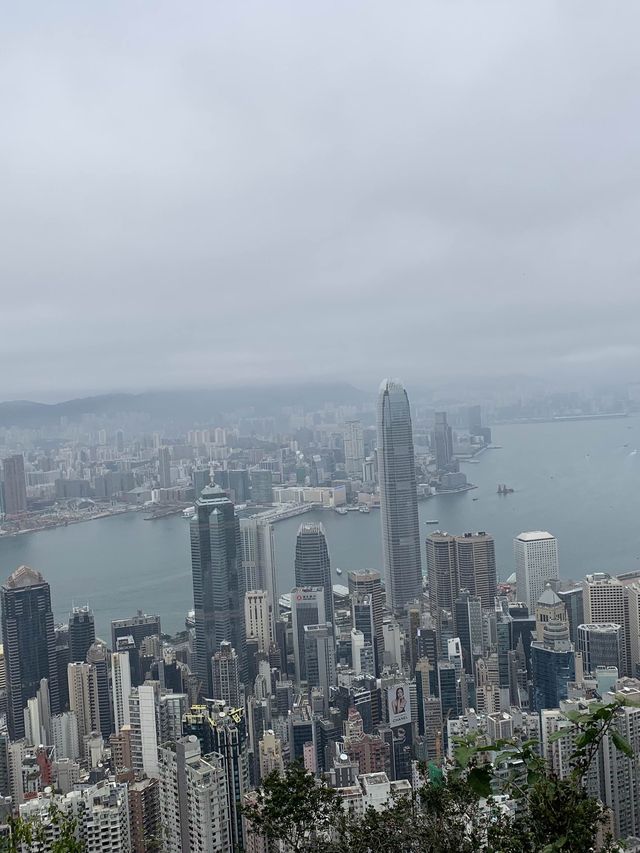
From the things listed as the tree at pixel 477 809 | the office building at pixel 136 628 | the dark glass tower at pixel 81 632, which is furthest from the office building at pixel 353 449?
the tree at pixel 477 809

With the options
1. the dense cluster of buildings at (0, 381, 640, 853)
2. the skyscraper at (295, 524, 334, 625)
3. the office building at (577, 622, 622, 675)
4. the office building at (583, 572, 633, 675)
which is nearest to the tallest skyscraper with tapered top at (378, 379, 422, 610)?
the dense cluster of buildings at (0, 381, 640, 853)

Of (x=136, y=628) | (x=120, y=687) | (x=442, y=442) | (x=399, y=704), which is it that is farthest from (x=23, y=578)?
(x=442, y=442)

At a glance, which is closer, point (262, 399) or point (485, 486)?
Result: point (262, 399)

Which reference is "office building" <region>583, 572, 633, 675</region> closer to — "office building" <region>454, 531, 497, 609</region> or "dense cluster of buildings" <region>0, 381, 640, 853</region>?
"dense cluster of buildings" <region>0, 381, 640, 853</region>

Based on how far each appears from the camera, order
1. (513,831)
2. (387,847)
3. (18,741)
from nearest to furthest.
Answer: (513,831) → (387,847) → (18,741)

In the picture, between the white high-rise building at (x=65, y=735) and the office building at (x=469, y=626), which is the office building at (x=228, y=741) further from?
the office building at (x=469, y=626)

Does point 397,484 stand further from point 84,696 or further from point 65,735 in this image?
point 65,735

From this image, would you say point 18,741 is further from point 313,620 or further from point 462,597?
point 462,597

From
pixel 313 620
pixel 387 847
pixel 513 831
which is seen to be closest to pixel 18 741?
pixel 313 620

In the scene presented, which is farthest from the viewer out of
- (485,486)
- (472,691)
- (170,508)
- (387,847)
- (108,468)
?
(485,486)
